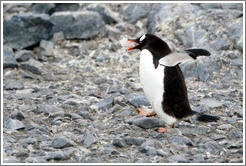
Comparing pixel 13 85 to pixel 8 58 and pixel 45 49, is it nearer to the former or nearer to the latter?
pixel 8 58

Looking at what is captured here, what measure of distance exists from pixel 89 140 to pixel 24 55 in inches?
118

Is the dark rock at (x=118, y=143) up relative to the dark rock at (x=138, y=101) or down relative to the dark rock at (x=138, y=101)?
down

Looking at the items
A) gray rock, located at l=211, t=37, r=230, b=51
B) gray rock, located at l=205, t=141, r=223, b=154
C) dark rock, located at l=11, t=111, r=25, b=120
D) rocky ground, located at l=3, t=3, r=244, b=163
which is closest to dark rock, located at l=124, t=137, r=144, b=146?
rocky ground, located at l=3, t=3, r=244, b=163

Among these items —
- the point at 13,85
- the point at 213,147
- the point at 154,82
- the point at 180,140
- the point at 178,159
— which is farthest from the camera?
the point at 13,85

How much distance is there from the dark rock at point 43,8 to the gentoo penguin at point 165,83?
12.2 ft

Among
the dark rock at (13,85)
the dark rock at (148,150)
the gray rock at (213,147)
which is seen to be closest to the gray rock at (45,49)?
the dark rock at (13,85)

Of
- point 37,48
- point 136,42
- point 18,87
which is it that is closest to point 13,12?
point 37,48

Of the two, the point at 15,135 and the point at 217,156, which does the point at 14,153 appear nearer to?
the point at 15,135

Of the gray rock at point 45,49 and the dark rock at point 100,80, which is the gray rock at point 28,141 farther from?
the gray rock at point 45,49

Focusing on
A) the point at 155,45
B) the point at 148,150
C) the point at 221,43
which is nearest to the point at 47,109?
the point at 155,45

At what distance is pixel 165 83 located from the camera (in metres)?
3.77

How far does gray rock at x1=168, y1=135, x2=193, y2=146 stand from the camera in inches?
139

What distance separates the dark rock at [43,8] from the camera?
7266 millimetres

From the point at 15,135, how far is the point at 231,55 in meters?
3.19
